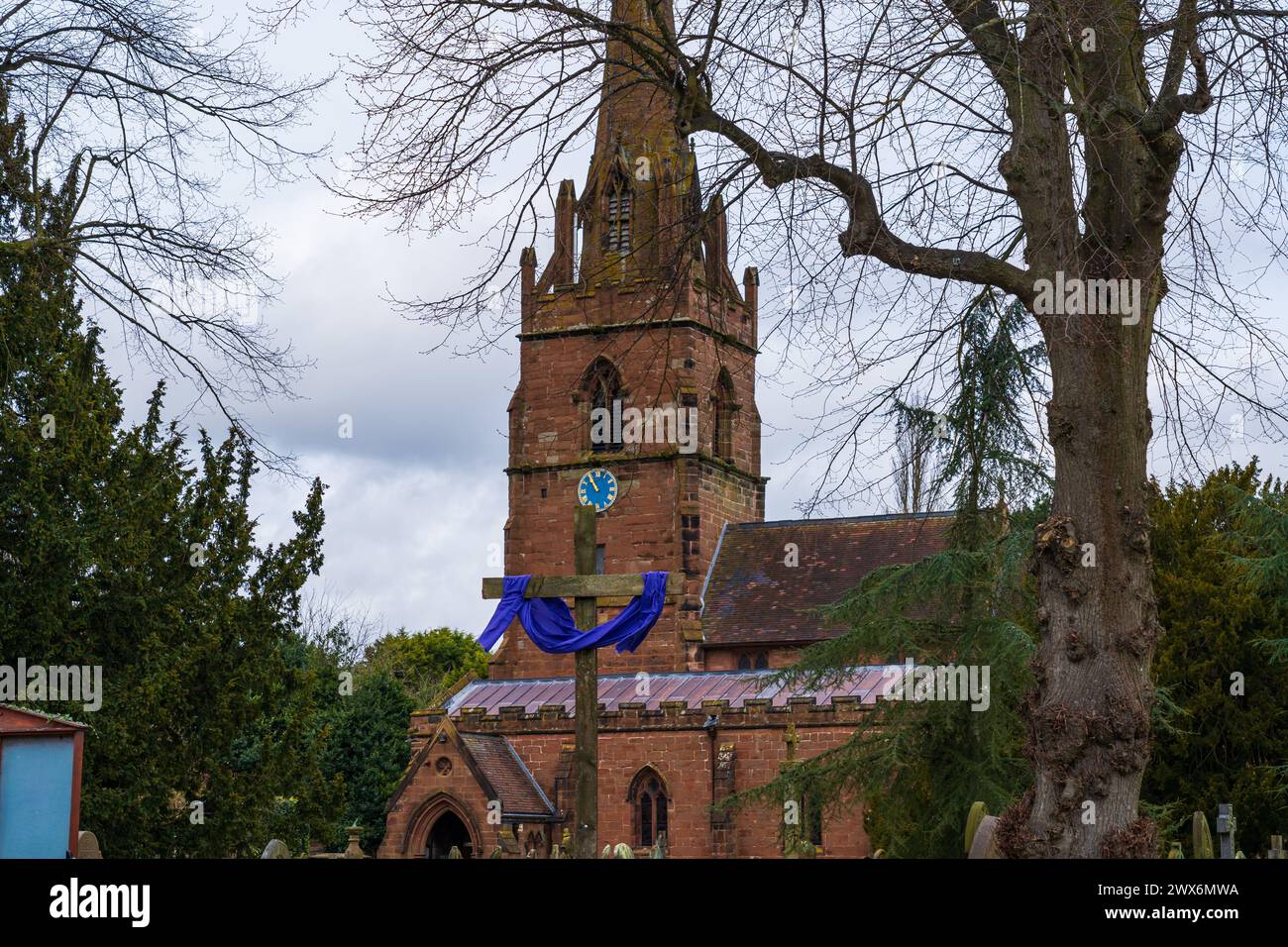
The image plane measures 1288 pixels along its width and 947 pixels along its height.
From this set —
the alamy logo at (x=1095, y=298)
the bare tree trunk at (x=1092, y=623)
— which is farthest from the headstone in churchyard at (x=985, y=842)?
the alamy logo at (x=1095, y=298)

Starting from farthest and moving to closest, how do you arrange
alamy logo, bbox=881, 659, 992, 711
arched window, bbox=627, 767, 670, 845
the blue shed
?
arched window, bbox=627, 767, 670, 845, alamy logo, bbox=881, 659, 992, 711, the blue shed

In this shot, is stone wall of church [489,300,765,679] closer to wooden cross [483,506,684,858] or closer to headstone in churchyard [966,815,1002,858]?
wooden cross [483,506,684,858]

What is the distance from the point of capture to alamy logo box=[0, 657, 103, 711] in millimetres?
17016

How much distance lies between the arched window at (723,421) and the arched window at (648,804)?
480 inches

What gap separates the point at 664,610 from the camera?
4619 centimetres

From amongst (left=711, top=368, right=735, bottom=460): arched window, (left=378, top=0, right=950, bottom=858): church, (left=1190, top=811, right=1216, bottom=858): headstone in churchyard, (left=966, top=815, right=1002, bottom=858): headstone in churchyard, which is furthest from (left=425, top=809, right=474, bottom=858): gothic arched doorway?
(left=966, top=815, right=1002, bottom=858): headstone in churchyard

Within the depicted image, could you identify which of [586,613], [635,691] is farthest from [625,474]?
[586,613]

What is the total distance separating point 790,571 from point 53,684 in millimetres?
29487

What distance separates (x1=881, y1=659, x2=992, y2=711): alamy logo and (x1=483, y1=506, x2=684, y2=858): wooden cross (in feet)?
25.1

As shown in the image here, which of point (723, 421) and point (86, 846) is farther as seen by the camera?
point (723, 421)

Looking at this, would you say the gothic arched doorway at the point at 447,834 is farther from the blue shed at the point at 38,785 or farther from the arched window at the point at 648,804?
the blue shed at the point at 38,785

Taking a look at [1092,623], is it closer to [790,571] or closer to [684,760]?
[684,760]

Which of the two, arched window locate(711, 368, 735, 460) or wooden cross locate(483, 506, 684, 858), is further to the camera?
arched window locate(711, 368, 735, 460)
